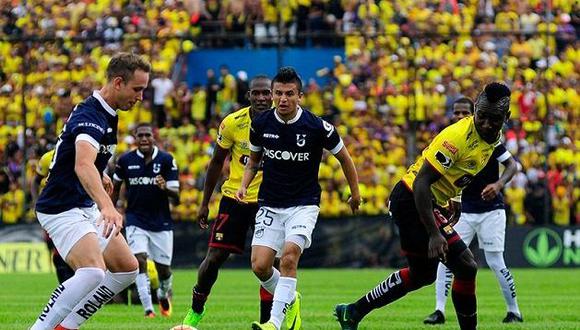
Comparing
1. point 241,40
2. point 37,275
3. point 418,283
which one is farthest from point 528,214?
point 418,283

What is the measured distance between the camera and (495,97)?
1074 centimetres

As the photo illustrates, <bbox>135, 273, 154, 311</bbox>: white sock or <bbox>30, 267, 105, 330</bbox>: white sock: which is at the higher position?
<bbox>30, 267, 105, 330</bbox>: white sock

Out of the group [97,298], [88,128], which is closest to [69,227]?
[97,298]

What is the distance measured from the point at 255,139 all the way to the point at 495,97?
2.60 meters

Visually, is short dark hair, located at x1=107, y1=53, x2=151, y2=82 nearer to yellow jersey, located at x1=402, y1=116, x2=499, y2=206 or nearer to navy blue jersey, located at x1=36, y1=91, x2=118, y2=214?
navy blue jersey, located at x1=36, y1=91, x2=118, y2=214

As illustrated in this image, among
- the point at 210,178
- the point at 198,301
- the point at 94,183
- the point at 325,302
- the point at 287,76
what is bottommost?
the point at 325,302

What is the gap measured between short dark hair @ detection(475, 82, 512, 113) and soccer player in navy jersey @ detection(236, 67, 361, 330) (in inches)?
72.0

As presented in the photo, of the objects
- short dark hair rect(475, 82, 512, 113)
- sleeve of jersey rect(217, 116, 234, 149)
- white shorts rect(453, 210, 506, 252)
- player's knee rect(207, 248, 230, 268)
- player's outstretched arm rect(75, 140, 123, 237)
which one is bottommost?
white shorts rect(453, 210, 506, 252)

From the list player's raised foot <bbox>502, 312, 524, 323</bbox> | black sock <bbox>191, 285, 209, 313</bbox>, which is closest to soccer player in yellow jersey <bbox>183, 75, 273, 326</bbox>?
black sock <bbox>191, 285, 209, 313</bbox>

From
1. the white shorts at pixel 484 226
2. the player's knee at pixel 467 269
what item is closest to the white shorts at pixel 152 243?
the white shorts at pixel 484 226

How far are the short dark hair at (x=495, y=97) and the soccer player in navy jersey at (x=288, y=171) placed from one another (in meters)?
1.83

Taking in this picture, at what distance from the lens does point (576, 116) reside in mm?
30859

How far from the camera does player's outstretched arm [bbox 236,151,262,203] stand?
12.4 meters

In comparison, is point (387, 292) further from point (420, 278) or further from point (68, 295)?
point (68, 295)
